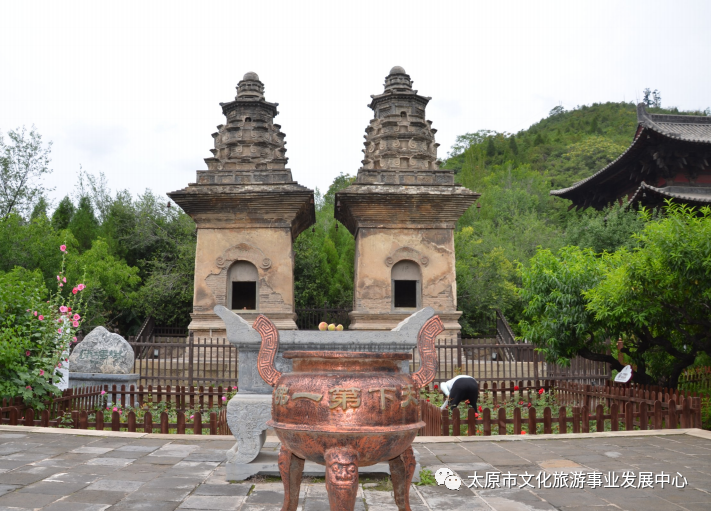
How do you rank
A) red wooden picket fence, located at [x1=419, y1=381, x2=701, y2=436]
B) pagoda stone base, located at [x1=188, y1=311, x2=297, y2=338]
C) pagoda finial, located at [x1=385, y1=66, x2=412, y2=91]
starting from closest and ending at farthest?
1. red wooden picket fence, located at [x1=419, y1=381, x2=701, y2=436]
2. pagoda stone base, located at [x1=188, y1=311, x2=297, y2=338]
3. pagoda finial, located at [x1=385, y1=66, x2=412, y2=91]

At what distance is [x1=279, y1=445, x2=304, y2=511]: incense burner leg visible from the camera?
12.3 ft

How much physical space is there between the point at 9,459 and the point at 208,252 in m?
11.3

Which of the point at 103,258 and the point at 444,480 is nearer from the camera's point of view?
the point at 444,480

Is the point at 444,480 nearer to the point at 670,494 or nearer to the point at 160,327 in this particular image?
the point at 670,494

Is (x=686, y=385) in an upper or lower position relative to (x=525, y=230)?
lower

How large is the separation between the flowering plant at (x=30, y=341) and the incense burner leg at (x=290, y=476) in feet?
18.4

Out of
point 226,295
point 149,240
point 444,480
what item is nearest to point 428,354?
point 444,480

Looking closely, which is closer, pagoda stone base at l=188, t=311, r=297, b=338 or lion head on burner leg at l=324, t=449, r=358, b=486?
lion head on burner leg at l=324, t=449, r=358, b=486

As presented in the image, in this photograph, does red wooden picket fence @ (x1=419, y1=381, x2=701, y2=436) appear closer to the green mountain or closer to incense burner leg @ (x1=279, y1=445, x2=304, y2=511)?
incense burner leg @ (x1=279, y1=445, x2=304, y2=511)

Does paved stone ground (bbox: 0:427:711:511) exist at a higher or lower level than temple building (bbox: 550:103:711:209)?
lower

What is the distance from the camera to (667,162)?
22188 millimetres

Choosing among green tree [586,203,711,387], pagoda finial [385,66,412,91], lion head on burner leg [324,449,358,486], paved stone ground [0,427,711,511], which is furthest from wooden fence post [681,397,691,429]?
pagoda finial [385,66,412,91]

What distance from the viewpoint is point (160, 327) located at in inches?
899

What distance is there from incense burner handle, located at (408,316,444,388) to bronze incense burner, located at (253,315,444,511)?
0.76 ft
